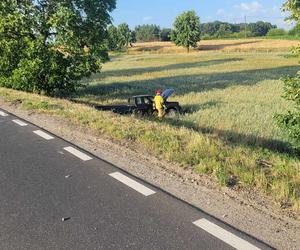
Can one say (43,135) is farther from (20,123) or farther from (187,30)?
(187,30)

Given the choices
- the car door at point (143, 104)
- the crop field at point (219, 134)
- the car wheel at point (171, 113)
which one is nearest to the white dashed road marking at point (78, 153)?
the crop field at point (219, 134)

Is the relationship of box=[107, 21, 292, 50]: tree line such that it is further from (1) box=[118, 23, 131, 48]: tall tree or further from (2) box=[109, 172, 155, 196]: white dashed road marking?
(2) box=[109, 172, 155, 196]: white dashed road marking

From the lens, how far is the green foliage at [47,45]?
57.6 feet

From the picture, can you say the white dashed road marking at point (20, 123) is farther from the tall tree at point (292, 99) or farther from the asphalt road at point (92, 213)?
the tall tree at point (292, 99)

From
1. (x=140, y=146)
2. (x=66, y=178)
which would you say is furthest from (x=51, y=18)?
(x=66, y=178)

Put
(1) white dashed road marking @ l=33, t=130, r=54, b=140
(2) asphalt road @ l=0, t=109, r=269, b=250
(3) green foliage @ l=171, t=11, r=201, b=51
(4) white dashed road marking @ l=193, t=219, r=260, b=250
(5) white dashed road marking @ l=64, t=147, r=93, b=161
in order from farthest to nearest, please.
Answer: (3) green foliage @ l=171, t=11, r=201, b=51 → (1) white dashed road marking @ l=33, t=130, r=54, b=140 → (5) white dashed road marking @ l=64, t=147, r=93, b=161 → (2) asphalt road @ l=0, t=109, r=269, b=250 → (4) white dashed road marking @ l=193, t=219, r=260, b=250

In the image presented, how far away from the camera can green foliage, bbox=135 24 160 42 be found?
184375mm

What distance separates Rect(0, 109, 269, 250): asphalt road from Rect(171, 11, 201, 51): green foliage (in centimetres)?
9470

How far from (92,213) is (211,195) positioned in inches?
55.0

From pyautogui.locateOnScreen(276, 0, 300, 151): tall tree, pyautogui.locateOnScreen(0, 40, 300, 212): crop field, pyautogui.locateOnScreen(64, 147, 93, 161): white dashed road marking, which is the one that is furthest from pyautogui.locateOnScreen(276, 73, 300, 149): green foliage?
pyautogui.locateOnScreen(64, 147, 93, 161): white dashed road marking

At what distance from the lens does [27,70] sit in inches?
692

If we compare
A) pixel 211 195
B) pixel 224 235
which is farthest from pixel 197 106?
pixel 224 235

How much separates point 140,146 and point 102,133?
1.31 m

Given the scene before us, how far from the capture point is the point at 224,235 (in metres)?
4.14
